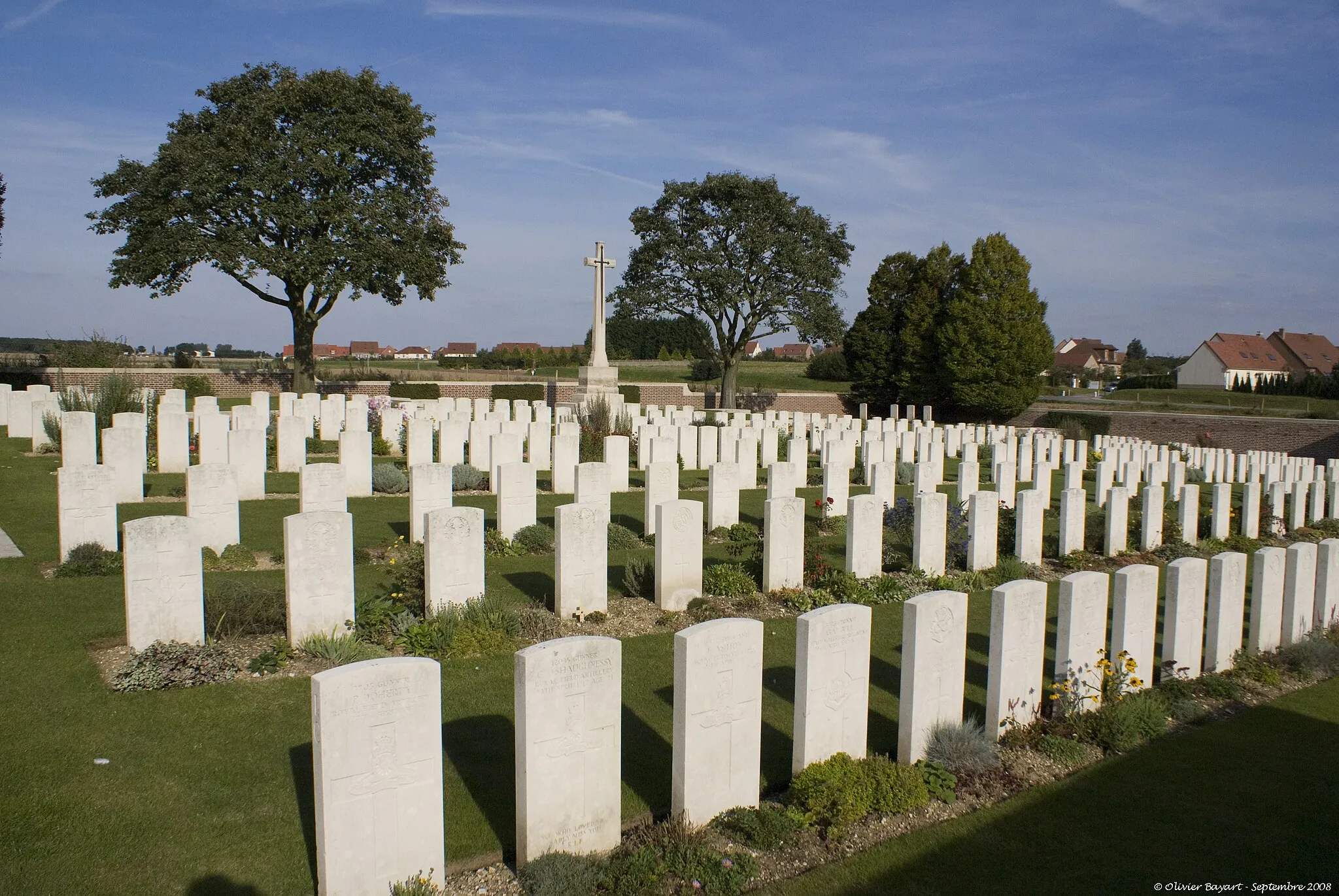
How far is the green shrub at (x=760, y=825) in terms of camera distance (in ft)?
16.4

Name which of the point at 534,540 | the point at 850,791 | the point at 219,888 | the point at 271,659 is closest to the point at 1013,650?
the point at 850,791

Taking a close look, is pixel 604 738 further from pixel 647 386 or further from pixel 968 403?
pixel 647 386

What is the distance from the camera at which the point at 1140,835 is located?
525 centimetres

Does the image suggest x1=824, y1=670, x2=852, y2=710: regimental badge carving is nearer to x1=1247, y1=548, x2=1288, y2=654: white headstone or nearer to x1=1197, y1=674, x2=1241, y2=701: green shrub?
x1=1197, y1=674, x2=1241, y2=701: green shrub

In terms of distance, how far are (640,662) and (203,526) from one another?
5209 millimetres

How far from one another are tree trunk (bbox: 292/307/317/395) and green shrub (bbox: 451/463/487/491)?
59.6 feet

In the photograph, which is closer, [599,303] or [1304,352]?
[599,303]

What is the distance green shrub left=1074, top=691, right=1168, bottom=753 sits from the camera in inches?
255

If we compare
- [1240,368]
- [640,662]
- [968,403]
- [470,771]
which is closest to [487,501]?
[640,662]

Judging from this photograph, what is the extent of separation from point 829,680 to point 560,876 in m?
1.96

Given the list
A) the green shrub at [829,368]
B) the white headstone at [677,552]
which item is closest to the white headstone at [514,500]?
the white headstone at [677,552]

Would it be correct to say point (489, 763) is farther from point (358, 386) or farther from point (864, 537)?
point (358, 386)

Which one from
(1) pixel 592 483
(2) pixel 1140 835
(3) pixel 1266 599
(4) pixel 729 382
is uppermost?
(4) pixel 729 382

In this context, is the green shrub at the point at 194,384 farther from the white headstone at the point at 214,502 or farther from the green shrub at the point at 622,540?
the green shrub at the point at 622,540
